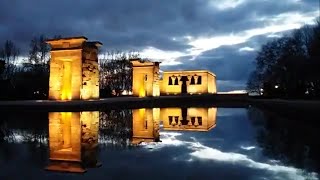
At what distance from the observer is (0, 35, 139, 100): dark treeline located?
29797 mm

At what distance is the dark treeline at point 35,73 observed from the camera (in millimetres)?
29797

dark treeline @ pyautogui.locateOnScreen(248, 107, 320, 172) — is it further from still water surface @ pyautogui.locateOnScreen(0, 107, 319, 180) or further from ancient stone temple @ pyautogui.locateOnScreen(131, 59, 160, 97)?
ancient stone temple @ pyautogui.locateOnScreen(131, 59, 160, 97)

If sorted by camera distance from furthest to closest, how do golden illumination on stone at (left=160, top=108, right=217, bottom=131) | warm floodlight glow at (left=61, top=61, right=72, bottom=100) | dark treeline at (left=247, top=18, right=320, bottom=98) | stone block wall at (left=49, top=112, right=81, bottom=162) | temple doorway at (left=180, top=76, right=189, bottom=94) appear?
temple doorway at (left=180, top=76, right=189, bottom=94) → dark treeline at (left=247, top=18, right=320, bottom=98) → warm floodlight glow at (left=61, top=61, right=72, bottom=100) → golden illumination on stone at (left=160, top=108, right=217, bottom=131) → stone block wall at (left=49, top=112, right=81, bottom=162)

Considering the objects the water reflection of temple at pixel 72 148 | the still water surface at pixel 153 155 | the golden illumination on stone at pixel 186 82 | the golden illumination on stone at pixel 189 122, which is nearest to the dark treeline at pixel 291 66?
the golden illumination on stone at pixel 186 82

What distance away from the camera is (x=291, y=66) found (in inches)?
1243

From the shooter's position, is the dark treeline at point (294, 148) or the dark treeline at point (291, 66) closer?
the dark treeline at point (294, 148)

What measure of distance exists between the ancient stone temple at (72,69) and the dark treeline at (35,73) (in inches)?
174

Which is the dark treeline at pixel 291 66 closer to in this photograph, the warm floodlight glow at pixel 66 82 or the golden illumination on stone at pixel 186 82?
the golden illumination on stone at pixel 186 82

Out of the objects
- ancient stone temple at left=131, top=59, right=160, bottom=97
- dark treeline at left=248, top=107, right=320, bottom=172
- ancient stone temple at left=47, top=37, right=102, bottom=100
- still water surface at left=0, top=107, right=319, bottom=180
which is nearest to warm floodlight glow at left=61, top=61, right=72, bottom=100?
ancient stone temple at left=47, top=37, right=102, bottom=100

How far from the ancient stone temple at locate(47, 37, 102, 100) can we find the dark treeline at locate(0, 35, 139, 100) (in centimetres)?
441

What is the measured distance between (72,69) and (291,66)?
19364 mm

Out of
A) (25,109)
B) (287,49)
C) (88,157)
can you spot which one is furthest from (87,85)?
(287,49)

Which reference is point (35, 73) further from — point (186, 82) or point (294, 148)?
point (294, 148)

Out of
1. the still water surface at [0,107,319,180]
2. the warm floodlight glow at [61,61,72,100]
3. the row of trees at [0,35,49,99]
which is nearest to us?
the still water surface at [0,107,319,180]
